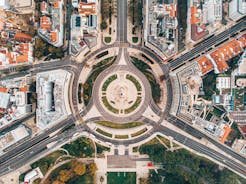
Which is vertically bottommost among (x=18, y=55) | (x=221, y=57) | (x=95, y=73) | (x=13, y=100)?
(x=13, y=100)

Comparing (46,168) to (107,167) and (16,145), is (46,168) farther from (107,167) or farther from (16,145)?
(107,167)

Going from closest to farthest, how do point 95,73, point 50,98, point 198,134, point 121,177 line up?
point 50,98 < point 198,134 < point 121,177 < point 95,73

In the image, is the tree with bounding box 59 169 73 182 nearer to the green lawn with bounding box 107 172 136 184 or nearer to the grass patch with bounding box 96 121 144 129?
the green lawn with bounding box 107 172 136 184

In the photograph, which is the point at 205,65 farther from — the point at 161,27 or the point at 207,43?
the point at 161,27

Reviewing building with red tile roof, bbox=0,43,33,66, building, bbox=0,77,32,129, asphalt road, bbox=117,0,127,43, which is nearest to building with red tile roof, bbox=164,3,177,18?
asphalt road, bbox=117,0,127,43

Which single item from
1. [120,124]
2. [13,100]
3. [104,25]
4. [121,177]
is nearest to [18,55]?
[13,100]

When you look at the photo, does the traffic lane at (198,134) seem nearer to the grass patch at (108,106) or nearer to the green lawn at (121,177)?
the grass patch at (108,106)
